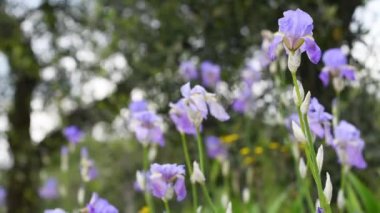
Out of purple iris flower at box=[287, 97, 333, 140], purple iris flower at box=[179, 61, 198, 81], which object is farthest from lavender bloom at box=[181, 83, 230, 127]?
purple iris flower at box=[179, 61, 198, 81]

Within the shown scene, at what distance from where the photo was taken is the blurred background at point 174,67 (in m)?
4.05

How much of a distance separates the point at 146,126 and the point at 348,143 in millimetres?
861

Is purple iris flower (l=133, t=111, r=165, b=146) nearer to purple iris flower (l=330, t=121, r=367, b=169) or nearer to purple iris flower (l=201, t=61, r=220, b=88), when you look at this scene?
purple iris flower (l=330, t=121, r=367, b=169)

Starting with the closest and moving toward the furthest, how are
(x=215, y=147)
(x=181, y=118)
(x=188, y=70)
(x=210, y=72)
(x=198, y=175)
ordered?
(x=198, y=175), (x=181, y=118), (x=210, y=72), (x=188, y=70), (x=215, y=147)

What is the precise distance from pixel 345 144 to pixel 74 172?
1597 cm

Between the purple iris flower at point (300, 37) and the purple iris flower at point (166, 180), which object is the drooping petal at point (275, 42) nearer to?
the purple iris flower at point (300, 37)

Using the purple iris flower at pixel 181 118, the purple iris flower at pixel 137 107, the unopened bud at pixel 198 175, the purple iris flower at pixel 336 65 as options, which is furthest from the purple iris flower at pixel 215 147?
the unopened bud at pixel 198 175

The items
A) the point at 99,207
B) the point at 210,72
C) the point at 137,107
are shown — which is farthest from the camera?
the point at 210,72

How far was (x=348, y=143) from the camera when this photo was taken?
8.25 feet

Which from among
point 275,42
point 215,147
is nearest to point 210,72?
point 215,147

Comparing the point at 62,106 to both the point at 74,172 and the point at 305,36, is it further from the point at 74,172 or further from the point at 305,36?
the point at 74,172

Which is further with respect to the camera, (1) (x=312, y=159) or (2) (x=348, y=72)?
(2) (x=348, y=72)

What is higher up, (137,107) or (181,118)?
(137,107)

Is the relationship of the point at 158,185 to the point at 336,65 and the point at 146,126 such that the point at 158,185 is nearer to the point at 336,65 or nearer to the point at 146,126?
the point at 146,126
